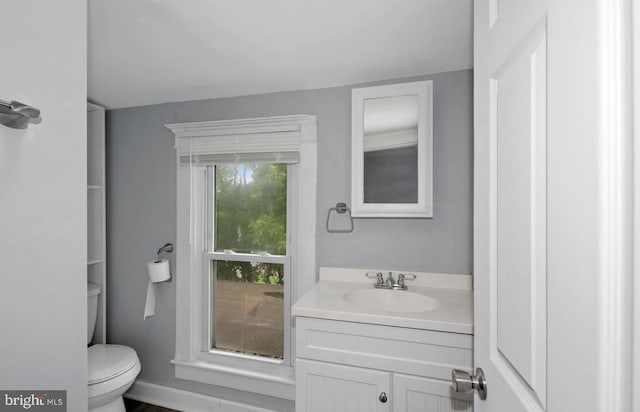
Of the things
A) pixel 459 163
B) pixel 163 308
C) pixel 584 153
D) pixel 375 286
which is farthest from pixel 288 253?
pixel 584 153

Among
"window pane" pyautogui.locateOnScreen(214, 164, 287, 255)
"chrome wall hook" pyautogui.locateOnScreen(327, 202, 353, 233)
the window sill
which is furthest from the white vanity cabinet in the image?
"window pane" pyautogui.locateOnScreen(214, 164, 287, 255)

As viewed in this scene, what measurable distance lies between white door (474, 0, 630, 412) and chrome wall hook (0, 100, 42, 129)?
1112mm

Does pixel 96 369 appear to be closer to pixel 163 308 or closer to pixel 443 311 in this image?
pixel 163 308

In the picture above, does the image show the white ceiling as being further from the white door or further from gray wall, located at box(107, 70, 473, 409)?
the white door

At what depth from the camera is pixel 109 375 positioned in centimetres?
179

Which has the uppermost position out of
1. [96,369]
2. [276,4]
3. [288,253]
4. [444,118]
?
[276,4]

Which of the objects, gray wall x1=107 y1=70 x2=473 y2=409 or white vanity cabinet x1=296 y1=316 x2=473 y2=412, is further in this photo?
gray wall x1=107 y1=70 x2=473 y2=409

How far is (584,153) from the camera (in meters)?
0.37

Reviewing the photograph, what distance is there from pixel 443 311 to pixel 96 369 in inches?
76.1

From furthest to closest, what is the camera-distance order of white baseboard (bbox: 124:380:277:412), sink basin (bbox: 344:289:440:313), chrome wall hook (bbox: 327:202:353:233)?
1. white baseboard (bbox: 124:380:277:412)
2. chrome wall hook (bbox: 327:202:353:233)
3. sink basin (bbox: 344:289:440:313)

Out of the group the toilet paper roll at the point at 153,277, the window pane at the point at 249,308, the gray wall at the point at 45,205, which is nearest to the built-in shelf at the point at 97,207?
the toilet paper roll at the point at 153,277

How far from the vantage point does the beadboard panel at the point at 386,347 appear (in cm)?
132

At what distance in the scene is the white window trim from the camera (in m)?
2.02

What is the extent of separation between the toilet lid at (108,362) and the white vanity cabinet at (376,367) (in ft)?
3.68
